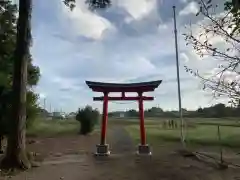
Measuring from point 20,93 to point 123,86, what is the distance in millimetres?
6777

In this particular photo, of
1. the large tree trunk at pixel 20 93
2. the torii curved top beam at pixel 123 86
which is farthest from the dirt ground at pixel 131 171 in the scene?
the torii curved top beam at pixel 123 86

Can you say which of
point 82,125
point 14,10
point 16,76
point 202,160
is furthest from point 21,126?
point 82,125

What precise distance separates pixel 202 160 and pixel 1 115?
10142 mm

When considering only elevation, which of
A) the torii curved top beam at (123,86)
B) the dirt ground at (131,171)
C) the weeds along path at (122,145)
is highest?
the torii curved top beam at (123,86)

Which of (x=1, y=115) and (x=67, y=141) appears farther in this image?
(x=67, y=141)

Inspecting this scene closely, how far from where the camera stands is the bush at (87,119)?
29750mm

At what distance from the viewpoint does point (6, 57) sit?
23.7 meters

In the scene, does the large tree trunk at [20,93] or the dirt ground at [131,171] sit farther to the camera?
the large tree trunk at [20,93]

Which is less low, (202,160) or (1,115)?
Answer: (1,115)

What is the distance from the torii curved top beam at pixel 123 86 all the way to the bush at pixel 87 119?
1090 centimetres

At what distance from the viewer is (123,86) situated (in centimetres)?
1905

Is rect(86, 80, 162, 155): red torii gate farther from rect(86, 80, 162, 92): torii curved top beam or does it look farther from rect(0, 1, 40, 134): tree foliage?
rect(0, 1, 40, 134): tree foliage

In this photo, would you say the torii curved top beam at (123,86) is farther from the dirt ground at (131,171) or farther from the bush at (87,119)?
the bush at (87,119)

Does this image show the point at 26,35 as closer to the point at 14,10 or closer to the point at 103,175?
the point at 103,175
